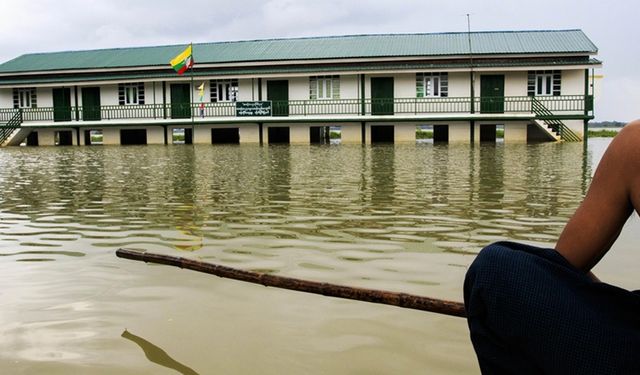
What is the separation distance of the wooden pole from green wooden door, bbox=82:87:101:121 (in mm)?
34277

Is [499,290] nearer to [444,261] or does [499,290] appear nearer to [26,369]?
[26,369]

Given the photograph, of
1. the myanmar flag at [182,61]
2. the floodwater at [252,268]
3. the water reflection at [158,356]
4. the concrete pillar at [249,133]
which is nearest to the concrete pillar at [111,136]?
Answer: the myanmar flag at [182,61]

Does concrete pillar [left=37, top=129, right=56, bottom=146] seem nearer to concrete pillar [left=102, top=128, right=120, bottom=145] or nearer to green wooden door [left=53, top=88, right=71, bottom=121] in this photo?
green wooden door [left=53, top=88, right=71, bottom=121]

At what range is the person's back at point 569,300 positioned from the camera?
1541 millimetres

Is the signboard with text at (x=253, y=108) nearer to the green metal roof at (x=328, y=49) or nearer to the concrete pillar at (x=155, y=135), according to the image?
the green metal roof at (x=328, y=49)

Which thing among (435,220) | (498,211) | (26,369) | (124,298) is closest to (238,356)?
(26,369)

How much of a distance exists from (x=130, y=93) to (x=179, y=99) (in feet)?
10.7

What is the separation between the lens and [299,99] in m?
32.9

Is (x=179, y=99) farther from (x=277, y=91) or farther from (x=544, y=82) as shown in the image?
(x=544, y=82)

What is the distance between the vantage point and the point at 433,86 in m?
31.5

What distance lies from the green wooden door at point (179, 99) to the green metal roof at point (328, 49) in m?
1.78

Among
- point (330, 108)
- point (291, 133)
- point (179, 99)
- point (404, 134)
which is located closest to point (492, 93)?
point (404, 134)

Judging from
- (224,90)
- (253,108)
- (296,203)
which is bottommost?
(296,203)

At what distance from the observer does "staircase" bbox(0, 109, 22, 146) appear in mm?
35188
